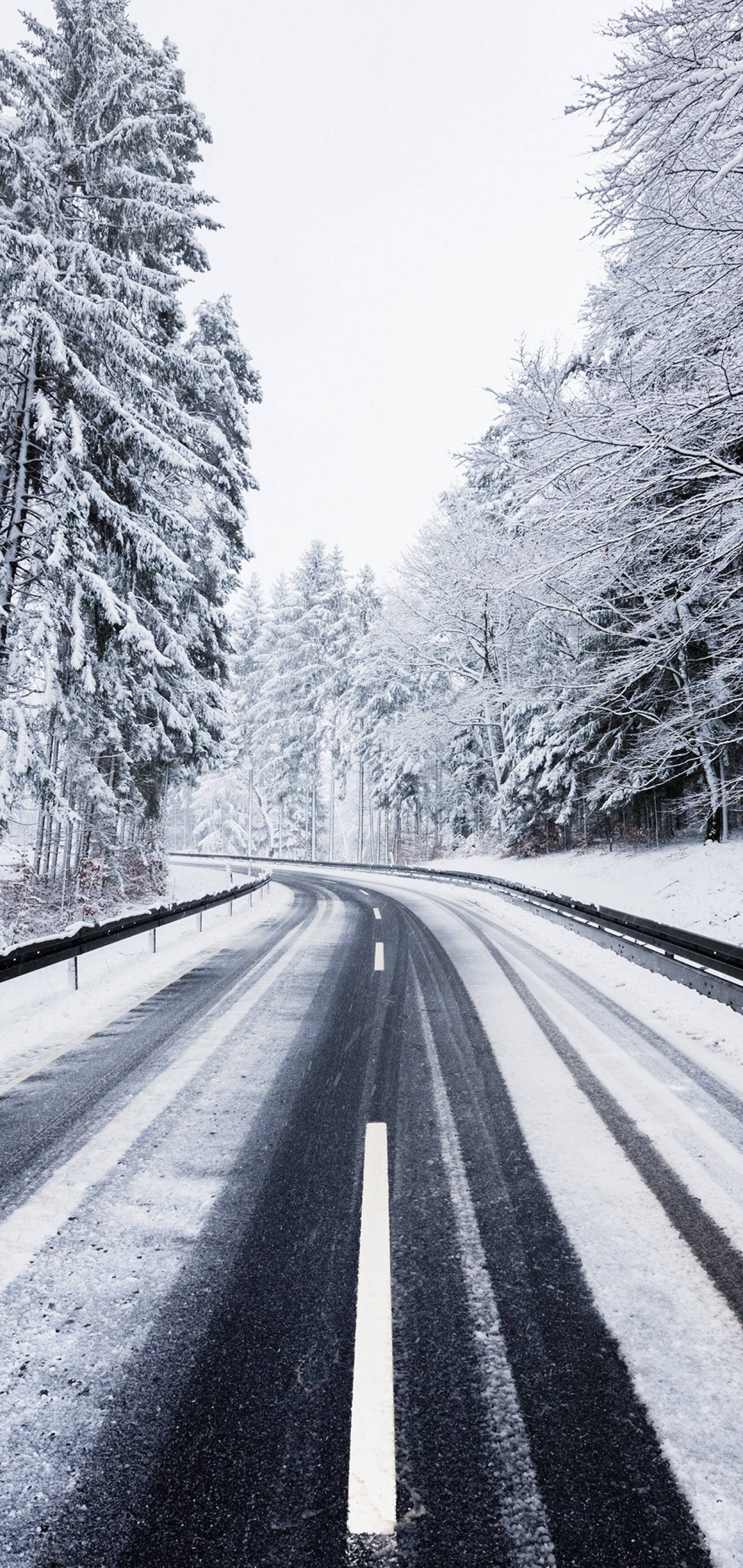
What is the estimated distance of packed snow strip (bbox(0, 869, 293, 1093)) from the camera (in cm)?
611

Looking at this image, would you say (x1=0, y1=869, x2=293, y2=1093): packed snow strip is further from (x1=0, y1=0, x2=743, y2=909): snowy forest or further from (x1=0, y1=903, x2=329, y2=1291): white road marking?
(x1=0, y1=0, x2=743, y2=909): snowy forest

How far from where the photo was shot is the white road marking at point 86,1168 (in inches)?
125

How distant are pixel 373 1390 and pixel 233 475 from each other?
20428 mm

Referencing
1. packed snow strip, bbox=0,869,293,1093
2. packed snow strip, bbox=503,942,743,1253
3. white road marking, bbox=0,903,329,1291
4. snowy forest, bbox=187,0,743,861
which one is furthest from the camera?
snowy forest, bbox=187,0,743,861

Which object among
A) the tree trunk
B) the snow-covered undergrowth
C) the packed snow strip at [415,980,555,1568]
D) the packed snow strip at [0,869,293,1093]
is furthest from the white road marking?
the snow-covered undergrowth

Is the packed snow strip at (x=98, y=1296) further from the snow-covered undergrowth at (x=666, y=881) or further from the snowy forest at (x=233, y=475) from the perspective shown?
the snow-covered undergrowth at (x=666, y=881)

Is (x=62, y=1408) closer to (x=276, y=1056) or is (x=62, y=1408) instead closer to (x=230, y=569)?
(x=276, y=1056)

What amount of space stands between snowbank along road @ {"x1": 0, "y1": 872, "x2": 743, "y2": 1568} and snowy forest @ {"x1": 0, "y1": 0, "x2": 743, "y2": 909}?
232 inches

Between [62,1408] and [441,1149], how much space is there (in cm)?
234

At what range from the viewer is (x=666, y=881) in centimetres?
1570

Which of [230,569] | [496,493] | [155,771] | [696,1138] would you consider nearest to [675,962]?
[696,1138]

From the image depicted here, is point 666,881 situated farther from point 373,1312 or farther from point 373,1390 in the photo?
point 373,1390

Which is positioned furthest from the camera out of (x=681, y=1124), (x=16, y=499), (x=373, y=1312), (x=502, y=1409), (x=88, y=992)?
(x=16, y=499)

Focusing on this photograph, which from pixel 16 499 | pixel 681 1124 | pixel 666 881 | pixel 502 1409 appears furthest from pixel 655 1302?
pixel 666 881
